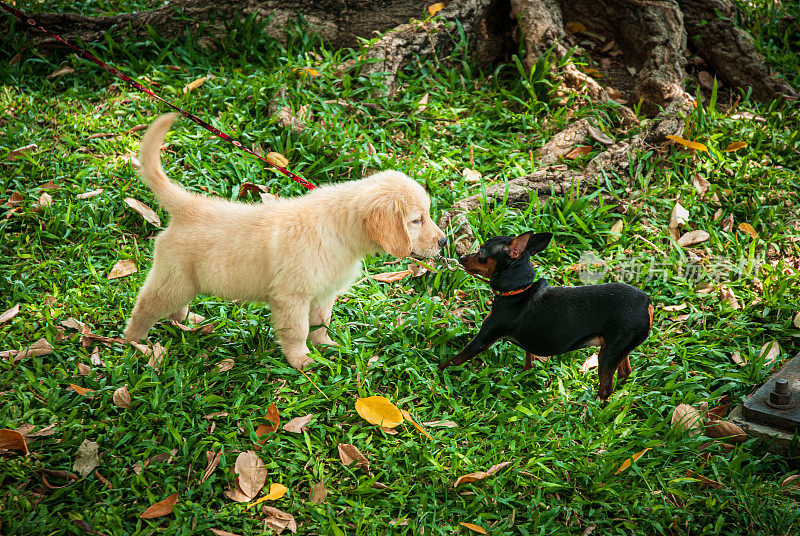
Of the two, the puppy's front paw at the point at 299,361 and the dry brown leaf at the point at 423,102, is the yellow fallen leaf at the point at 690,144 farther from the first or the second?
the puppy's front paw at the point at 299,361

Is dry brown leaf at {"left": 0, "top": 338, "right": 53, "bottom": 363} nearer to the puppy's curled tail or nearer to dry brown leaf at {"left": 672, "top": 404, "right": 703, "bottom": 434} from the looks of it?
the puppy's curled tail

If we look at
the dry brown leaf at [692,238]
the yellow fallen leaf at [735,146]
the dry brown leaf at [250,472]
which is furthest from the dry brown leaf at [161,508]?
the yellow fallen leaf at [735,146]

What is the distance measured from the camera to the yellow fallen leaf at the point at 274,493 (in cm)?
286

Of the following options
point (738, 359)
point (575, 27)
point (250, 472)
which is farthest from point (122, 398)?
point (575, 27)

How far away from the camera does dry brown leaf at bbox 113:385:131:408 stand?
3.29 m

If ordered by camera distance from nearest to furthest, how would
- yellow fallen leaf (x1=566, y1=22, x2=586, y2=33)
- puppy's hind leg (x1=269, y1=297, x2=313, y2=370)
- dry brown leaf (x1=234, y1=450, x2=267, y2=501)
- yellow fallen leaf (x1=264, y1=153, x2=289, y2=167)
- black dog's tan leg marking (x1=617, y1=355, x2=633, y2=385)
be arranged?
dry brown leaf (x1=234, y1=450, x2=267, y2=501) → puppy's hind leg (x1=269, y1=297, x2=313, y2=370) → black dog's tan leg marking (x1=617, y1=355, x2=633, y2=385) → yellow fallen leaf (x1=264, y1=153, x2=289, y2=167) → yellow fallen leaf (x1=566, y1=22, x2=586, y2=33)

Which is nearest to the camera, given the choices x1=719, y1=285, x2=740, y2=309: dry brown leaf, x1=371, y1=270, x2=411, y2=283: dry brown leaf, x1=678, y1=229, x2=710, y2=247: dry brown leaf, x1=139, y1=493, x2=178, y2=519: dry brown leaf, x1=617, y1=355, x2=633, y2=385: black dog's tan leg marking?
x1=139, y1=493, x2=178, y2=519: dry brown leaf

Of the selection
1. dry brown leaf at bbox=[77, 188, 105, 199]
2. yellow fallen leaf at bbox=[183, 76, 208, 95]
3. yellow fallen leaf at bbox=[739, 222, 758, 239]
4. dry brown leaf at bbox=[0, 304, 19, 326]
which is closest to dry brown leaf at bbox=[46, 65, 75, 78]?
yellow fallen leaf at bbox=[183, 76, 208, 95]

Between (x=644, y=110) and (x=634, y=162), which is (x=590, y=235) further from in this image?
(x=644, y=110)

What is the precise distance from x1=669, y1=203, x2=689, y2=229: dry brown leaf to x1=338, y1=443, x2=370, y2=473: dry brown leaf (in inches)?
123

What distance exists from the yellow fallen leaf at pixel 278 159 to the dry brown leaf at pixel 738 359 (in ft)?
11.7

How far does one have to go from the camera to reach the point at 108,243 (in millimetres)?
4453

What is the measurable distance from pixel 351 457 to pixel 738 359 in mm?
2488

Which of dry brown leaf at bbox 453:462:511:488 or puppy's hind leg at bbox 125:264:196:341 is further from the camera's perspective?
puppy's hind leg at bbox 125:264:196:341
